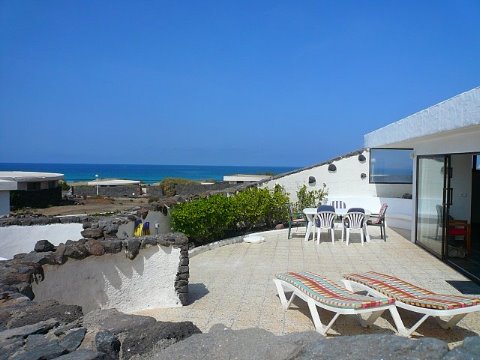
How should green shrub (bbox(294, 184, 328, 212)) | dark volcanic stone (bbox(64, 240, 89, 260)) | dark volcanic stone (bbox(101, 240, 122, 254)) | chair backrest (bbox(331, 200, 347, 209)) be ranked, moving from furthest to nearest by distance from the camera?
1. green shrub (bbox(294, 184, 328, 212))
2. chair backrest (bbox(331, 200, 347, 209))
3. dark volcanic stone (bbox(101, 240, 122, 254))
4. dark volcanic stone (bbox(64, 240, 89, 260))

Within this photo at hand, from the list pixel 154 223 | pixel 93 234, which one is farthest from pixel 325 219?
pixel 93 234

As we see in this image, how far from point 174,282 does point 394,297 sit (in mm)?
2983

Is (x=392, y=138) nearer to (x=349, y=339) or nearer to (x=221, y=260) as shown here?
(x=221, y=260)

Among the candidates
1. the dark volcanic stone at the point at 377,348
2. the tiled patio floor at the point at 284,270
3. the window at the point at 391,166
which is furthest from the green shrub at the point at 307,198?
the dark volcanic stone at the point at 377,348

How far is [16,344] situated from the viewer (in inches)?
113

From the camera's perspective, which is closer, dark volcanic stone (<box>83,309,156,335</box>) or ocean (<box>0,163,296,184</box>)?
dark volcanic stone (<box>83,309,156,335</box>)

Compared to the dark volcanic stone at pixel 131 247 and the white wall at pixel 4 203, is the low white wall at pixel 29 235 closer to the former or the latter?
the dark volcanic stone at pixel 131 247

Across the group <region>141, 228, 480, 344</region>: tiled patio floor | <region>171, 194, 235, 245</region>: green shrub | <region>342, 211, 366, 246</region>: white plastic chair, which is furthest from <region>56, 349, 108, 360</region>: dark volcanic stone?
<region>342, 211, 366, 246</region>: white plastic chair

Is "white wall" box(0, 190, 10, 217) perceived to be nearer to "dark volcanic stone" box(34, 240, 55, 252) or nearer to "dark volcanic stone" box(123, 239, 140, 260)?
"dark volcanic stone" box(34, 240, 55, 252)

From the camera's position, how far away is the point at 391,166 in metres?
14.2

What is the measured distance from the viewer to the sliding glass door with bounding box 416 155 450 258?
8.77m

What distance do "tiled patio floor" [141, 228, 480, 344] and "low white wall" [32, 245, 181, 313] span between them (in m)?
0.26

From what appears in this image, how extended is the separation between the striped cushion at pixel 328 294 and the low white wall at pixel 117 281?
1.64 m

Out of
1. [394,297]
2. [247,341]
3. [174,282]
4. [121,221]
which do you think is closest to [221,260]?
[121,221]
